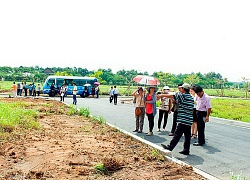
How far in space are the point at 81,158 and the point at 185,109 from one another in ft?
8.70

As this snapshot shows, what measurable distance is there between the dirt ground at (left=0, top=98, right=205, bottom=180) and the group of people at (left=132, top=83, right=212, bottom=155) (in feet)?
3.00

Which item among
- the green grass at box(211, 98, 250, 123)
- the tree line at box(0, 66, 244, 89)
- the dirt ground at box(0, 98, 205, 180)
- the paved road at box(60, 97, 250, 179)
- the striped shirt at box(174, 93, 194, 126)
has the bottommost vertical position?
the green grass at box(211, 98, 250, 123)

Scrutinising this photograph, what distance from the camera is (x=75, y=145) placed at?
7586mm

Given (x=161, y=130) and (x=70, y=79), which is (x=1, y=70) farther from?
(x=161, y=130)

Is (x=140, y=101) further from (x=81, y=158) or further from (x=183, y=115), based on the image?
(x=81, y=158)

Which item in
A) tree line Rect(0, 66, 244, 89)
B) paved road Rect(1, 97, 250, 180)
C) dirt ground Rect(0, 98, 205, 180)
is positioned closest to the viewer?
dirt ground Rect(0, 98, 205, 180)

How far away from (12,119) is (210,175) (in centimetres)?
708

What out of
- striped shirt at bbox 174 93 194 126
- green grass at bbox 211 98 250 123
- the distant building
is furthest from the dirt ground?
the distant building

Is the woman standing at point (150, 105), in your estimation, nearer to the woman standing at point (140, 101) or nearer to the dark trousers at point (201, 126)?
the woman standing at point (140, 101)

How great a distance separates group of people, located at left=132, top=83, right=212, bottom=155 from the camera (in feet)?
23.0

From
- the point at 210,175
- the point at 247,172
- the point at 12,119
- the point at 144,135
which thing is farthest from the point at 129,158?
the point at 12,119

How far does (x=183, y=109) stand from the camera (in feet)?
23.1

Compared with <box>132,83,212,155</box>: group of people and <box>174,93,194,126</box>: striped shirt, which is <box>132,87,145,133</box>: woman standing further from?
<box>174,93,194,126</box>: striped shirt

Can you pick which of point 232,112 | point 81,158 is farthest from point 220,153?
point 232,112
